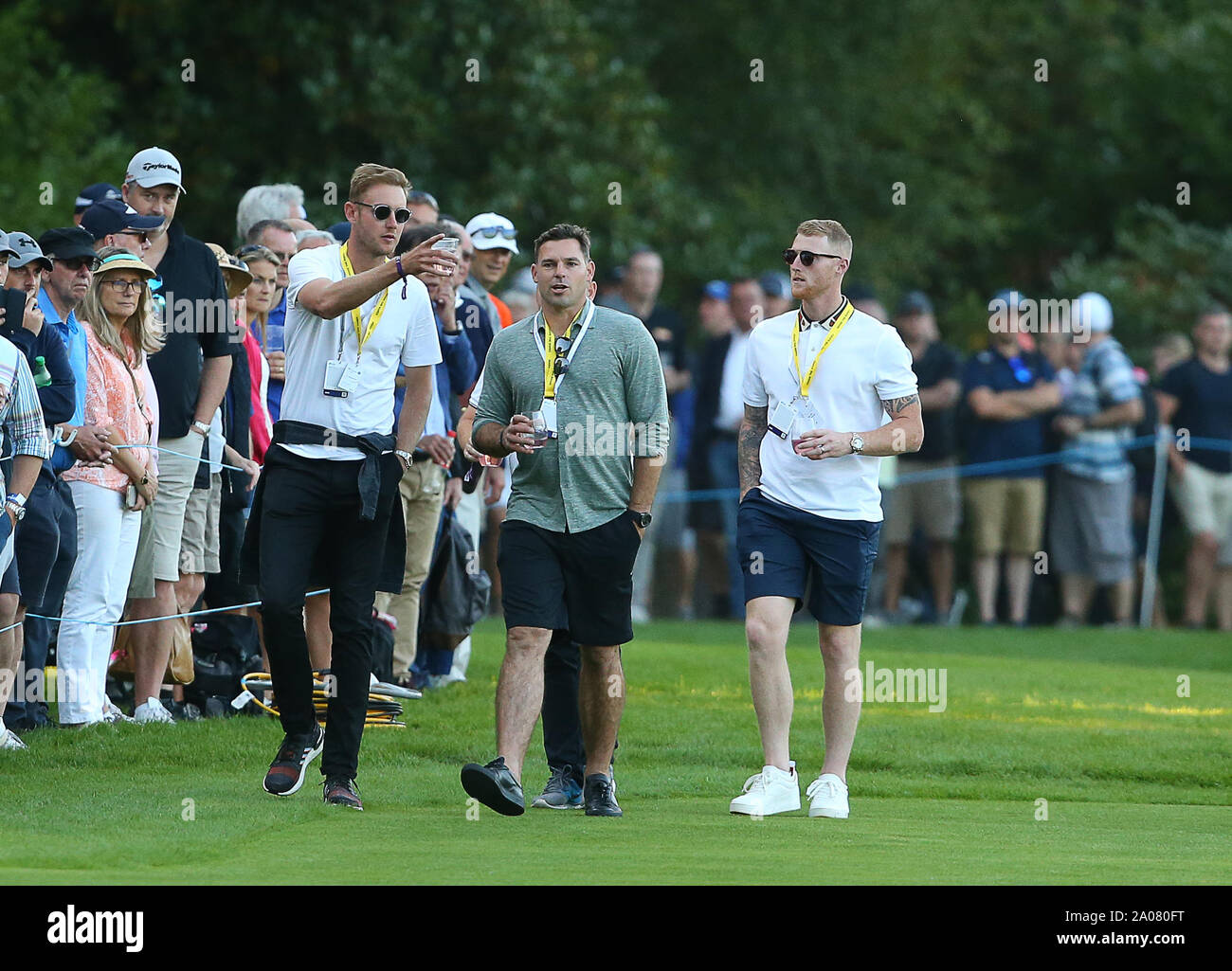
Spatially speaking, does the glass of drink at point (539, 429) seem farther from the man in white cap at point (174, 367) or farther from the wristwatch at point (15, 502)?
the man in white cap at point (174, 367)

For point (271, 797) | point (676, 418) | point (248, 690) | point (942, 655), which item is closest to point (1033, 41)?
point (676, 418)

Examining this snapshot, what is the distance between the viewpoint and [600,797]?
955 centimetres

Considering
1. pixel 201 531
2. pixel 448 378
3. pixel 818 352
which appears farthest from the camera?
pixel 448 378

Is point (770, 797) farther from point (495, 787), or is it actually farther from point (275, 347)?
point (275, 347)

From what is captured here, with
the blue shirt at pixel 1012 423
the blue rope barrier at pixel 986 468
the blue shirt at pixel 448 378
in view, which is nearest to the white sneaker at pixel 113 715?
the blue shirt at pixel 448 378

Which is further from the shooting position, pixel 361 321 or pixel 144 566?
pixel 144 566

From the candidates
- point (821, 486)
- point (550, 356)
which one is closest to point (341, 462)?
point (550, 356)

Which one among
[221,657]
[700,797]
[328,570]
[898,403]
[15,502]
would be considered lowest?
[700,797]

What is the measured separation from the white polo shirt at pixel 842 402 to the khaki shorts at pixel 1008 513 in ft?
35.4

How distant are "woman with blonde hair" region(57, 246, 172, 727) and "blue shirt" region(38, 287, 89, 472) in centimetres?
16

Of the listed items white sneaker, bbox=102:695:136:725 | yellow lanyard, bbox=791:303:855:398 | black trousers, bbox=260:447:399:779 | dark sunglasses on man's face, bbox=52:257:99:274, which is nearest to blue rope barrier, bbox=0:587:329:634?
white sneaker, bbox=102:695:136:725

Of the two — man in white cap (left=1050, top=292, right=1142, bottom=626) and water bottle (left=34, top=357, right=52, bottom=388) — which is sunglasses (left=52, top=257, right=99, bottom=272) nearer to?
water bottle (left=34, top=357, right=52, bottom=388)

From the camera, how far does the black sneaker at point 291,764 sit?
9617 millimetres

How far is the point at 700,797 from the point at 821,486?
1.68 metres
